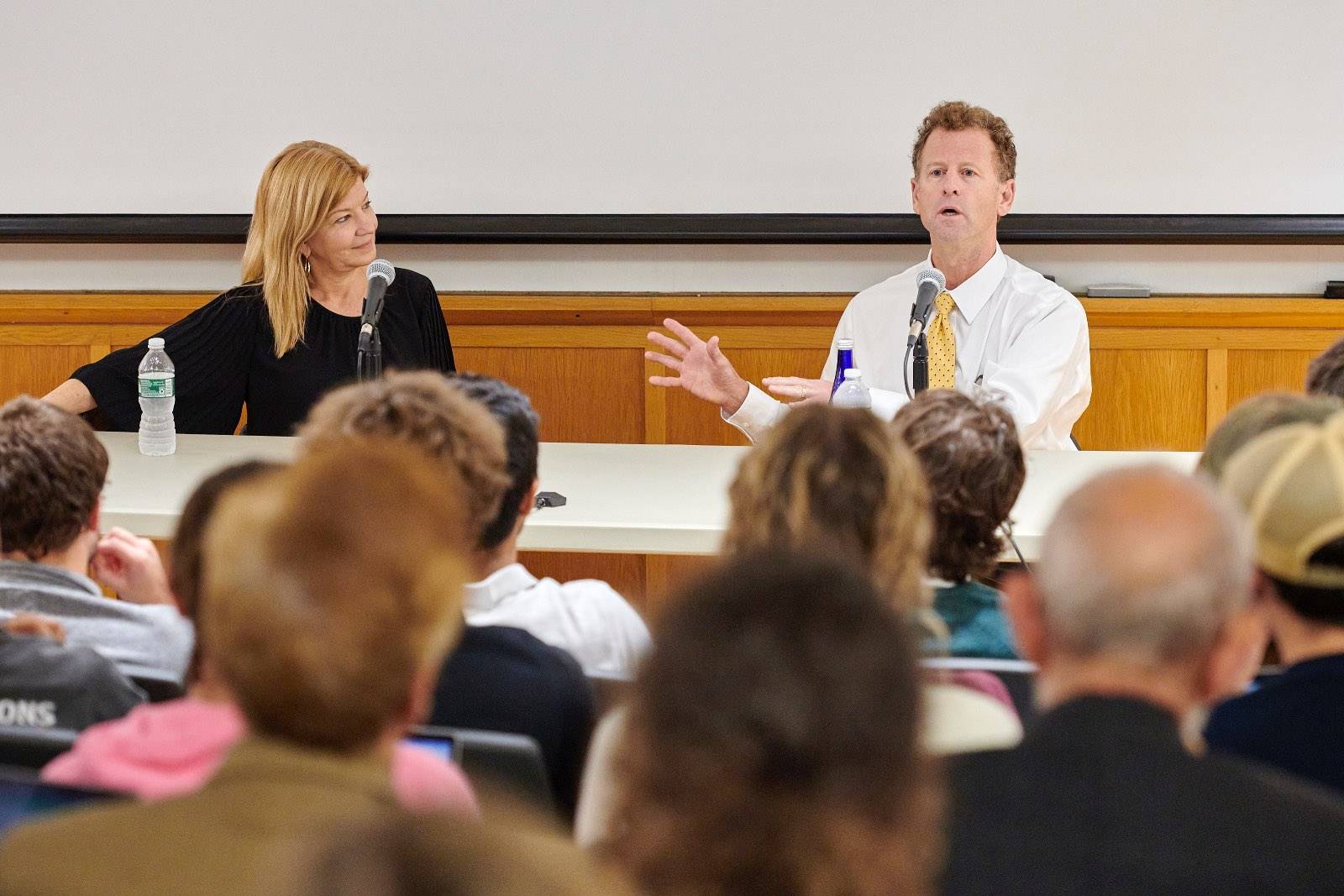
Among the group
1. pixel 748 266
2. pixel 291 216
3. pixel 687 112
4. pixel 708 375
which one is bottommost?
pixel 708 375

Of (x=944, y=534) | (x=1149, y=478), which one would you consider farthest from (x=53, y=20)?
(x=1149, y=478)

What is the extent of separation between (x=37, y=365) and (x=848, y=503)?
371cm

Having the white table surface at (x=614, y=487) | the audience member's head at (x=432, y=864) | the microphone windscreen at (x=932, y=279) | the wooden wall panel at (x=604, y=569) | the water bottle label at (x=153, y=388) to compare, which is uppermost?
the microphone windscreen at (x=932, y=279)

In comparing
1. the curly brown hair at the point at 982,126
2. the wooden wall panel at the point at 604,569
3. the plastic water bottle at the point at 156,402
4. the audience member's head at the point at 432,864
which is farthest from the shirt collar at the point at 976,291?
the audience member's head at the point at 432,864

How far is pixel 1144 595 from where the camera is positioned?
3.30 ft

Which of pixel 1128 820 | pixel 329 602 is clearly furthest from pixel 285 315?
pixel 1128 820

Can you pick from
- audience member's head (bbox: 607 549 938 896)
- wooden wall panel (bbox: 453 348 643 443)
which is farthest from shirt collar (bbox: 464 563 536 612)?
wooden wall panel (bbox: 453 348 643 443)

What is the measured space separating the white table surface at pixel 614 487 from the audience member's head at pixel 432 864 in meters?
1.50

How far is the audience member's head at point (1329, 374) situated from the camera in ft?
7.13

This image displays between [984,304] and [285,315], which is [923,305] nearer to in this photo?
[984,304]

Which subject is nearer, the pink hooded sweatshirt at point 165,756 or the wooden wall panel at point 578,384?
the pink hooded sweatshirt at point 165,756

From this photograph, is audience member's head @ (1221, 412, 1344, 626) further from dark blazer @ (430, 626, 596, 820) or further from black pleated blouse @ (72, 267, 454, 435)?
black pleated blouse @ (72, 267, 454, 435)

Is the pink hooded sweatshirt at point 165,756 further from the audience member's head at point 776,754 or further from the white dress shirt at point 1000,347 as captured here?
the white dress shirt at point 1000,347

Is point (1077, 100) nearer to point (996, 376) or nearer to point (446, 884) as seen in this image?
Result: point (996, 376)
